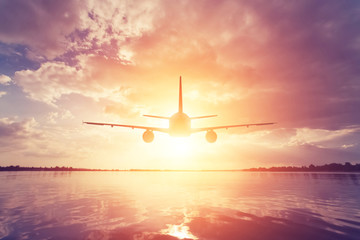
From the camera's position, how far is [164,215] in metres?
15.5

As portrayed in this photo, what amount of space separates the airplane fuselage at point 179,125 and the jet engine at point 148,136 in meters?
3.15

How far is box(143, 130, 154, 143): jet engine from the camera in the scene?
3244 cm

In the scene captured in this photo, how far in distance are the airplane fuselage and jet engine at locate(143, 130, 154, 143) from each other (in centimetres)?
315

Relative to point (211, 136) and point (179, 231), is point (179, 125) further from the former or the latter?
point (179, 231)

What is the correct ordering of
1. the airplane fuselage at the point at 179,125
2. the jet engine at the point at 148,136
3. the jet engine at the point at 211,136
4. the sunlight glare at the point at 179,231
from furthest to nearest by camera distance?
1. the jet engine at the point at 211,136
2. the jet engine at the point at 148,136
3. the airplane fuselage at the point at 179,125
4. the sunlight glare at the point at 179,231

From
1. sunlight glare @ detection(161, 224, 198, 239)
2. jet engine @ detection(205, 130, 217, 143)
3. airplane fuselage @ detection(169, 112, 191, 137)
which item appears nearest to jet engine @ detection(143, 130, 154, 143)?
airplane fuselage @ detection(169, 112, 191, 137)

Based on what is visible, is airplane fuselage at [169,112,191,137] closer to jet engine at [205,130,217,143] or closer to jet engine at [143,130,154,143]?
jet engine at [143,130,154,143]

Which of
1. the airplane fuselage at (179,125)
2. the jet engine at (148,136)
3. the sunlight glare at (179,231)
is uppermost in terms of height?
the airplane fuselage at (179,125)

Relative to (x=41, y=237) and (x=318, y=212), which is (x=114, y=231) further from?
(x=318, y=212)

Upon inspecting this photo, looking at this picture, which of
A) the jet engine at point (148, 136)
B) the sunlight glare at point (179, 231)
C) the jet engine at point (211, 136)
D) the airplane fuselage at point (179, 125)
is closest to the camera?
the sunlight glare at point (179, 231)

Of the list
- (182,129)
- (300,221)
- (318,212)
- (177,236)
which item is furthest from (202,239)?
(182,129)

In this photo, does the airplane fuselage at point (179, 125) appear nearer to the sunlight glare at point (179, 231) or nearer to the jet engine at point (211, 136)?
the jet engine at point (211, 136)

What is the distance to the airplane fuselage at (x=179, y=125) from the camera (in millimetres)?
32094

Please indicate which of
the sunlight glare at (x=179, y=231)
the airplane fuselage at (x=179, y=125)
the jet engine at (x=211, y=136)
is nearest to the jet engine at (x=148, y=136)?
the airplane fuselage at (x=179, y=125)
